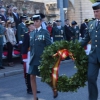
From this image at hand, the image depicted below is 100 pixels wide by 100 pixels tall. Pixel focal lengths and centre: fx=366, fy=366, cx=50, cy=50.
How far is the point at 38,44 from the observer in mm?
7738

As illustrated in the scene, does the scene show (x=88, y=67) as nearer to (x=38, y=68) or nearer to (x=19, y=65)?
(x=38, y=68)

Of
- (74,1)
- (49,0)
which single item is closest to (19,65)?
(49,0)

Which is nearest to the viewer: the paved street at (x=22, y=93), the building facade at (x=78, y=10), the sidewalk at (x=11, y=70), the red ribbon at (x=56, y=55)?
the red ribbon at (x=56, y=55)

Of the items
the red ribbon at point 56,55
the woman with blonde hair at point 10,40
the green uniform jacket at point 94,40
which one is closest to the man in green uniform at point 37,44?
the red ribbon at point 56,55

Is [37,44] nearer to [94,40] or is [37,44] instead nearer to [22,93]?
[94,40]

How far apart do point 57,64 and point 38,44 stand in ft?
2.61

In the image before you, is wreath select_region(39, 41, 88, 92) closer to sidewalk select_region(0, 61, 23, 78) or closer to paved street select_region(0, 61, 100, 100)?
paved street select_region(0, 61, 100, 100)

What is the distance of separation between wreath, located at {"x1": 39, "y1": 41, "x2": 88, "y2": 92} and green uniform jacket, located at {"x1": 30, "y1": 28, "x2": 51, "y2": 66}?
529 mm

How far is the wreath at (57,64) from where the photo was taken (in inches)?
272

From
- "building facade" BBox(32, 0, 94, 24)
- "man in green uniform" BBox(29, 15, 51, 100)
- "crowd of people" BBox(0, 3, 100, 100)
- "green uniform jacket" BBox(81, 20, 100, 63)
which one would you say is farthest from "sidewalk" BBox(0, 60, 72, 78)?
"building facade" BBox(32, 0, 94, 24)

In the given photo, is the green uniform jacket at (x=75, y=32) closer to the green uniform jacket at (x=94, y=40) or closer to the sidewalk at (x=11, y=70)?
the sidewalk at (x=11, y=70)

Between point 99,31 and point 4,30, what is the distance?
7304mm

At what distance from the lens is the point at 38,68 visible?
7230 millimetres

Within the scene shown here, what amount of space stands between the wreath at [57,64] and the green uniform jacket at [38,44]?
529mm
